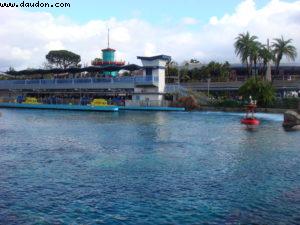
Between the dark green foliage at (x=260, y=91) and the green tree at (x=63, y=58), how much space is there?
283 feet

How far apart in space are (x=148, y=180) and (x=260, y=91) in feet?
199

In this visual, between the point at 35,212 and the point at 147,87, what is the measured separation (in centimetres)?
7502

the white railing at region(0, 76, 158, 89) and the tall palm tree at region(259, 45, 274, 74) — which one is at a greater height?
the tall palm tree at region(259, 45, 274, 74)

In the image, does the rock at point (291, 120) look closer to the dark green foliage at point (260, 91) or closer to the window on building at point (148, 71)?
the dark green foliage at point (260, 91)

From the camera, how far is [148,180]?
2225 cm

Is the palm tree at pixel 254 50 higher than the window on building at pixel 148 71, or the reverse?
the palm tree at pixel 254 50

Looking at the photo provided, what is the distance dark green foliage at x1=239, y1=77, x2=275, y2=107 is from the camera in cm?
7844

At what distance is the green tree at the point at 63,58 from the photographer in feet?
496

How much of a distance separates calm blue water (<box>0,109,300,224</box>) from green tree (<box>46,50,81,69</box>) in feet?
380

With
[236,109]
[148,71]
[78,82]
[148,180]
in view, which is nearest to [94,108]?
[148,71]

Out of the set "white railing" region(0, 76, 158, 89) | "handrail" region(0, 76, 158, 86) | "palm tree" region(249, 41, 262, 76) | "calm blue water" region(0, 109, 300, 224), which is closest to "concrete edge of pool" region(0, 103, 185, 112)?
"white railing" region(0, 76, 158, 89)

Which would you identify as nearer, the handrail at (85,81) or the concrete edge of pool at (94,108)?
the concrete edge of pool at (94,108)

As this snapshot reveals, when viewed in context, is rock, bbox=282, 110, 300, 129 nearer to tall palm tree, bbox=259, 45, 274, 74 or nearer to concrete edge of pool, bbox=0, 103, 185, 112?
concrete edge of pool, bbox=0, 103, 185, 112

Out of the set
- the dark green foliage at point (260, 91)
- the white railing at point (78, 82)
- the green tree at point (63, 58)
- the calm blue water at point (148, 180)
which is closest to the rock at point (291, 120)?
the calm blue water at point (148, 180)
